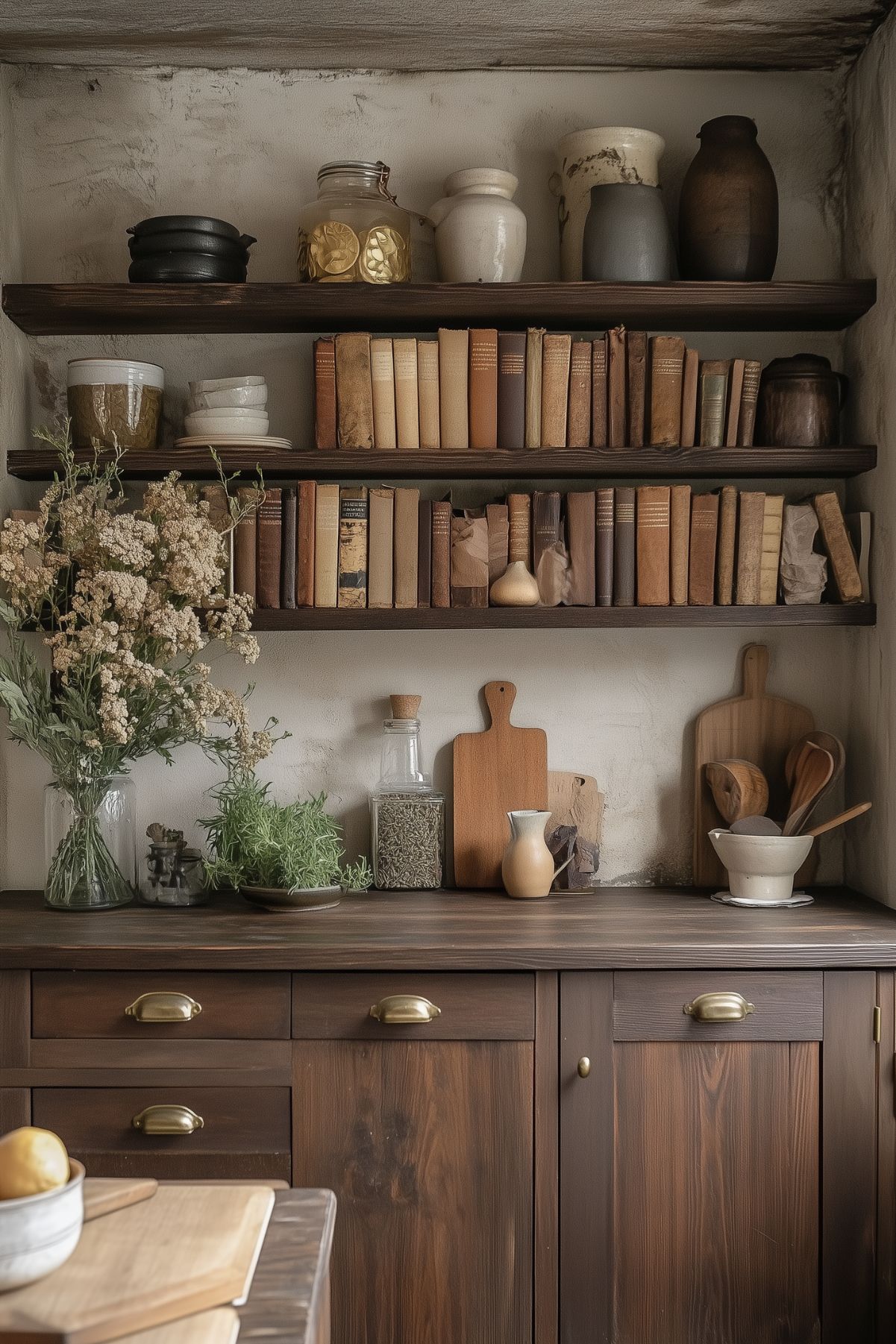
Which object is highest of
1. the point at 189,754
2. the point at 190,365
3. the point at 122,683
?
the point at 190,365

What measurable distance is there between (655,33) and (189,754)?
1841mm

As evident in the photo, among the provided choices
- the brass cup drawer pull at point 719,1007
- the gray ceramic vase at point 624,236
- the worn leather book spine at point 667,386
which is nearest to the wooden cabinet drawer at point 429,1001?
the brass cup drawer pull at point 719,1007

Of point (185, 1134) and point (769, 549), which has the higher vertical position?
point (769, 549)

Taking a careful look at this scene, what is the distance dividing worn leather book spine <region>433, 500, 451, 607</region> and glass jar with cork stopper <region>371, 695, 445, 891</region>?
25 centimetres

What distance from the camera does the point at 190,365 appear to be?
267cm

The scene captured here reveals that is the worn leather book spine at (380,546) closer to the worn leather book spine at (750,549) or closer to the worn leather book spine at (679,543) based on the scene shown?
the worn leather book spine at (679,543)

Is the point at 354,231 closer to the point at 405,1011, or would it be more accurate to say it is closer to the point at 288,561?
the point at 288,561

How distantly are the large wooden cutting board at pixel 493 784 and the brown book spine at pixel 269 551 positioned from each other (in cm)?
53

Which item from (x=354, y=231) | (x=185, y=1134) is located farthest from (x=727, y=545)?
(x=185, y=1134)

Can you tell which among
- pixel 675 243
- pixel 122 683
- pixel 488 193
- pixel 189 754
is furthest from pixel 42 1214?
pixel 675 243

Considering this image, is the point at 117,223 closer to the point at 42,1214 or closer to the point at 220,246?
the point at 220,246

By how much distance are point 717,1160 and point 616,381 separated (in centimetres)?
152

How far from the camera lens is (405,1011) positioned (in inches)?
79.6

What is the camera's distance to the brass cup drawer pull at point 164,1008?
203 cm
